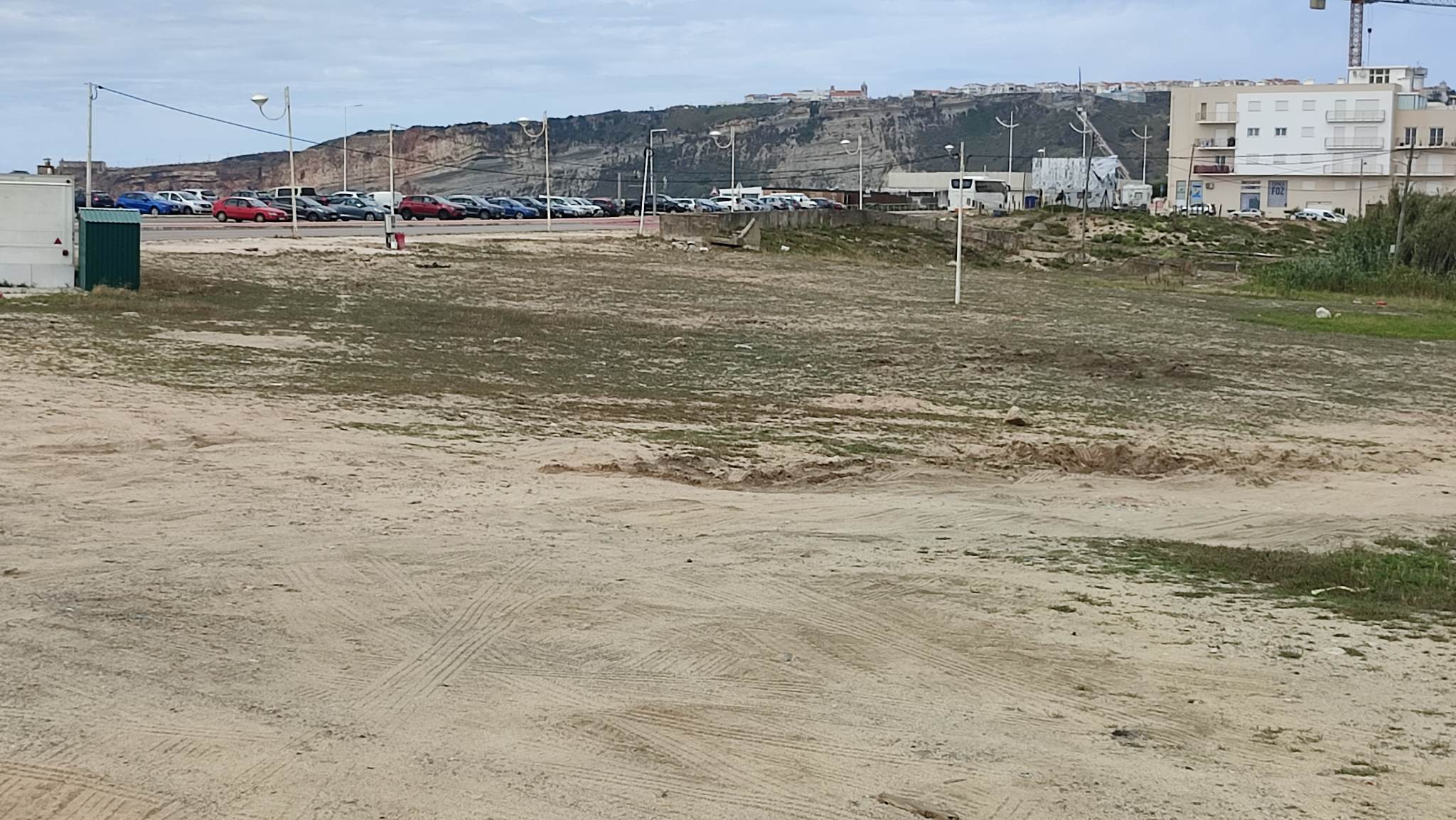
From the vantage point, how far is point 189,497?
11.5 meters

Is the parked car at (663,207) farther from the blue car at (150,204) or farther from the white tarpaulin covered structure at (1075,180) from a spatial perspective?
the white tarpaulin covered structure at (1075,180)

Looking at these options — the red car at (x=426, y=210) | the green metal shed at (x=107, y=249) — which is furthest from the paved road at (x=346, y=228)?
the green metal shed at (x=107, y=249)

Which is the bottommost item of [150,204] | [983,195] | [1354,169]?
[150,204]

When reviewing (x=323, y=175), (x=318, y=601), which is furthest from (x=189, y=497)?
(x=323, y=175)

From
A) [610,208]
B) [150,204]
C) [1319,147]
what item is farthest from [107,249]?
[1319,147]

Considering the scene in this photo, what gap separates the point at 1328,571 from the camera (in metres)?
10.6

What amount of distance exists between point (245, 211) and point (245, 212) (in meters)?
0.03

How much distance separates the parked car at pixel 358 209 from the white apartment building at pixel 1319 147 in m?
71.1

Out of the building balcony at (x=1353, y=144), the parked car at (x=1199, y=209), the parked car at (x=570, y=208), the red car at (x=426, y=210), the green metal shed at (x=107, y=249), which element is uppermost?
the building balcony at (x=1353, y=144)

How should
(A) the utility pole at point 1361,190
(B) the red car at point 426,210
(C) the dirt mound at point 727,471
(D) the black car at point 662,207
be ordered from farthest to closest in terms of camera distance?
(A) the utility pole at point 1361,190, (D) the black car at point 662,207, (B) the red car at point 426,210, (C) the dirt mound at point 727,471

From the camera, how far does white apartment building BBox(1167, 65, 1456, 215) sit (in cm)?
11938

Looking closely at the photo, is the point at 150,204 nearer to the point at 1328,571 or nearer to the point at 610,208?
the point at 610,208

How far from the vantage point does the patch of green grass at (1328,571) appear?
9.81m

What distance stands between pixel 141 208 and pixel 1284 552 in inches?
2725
